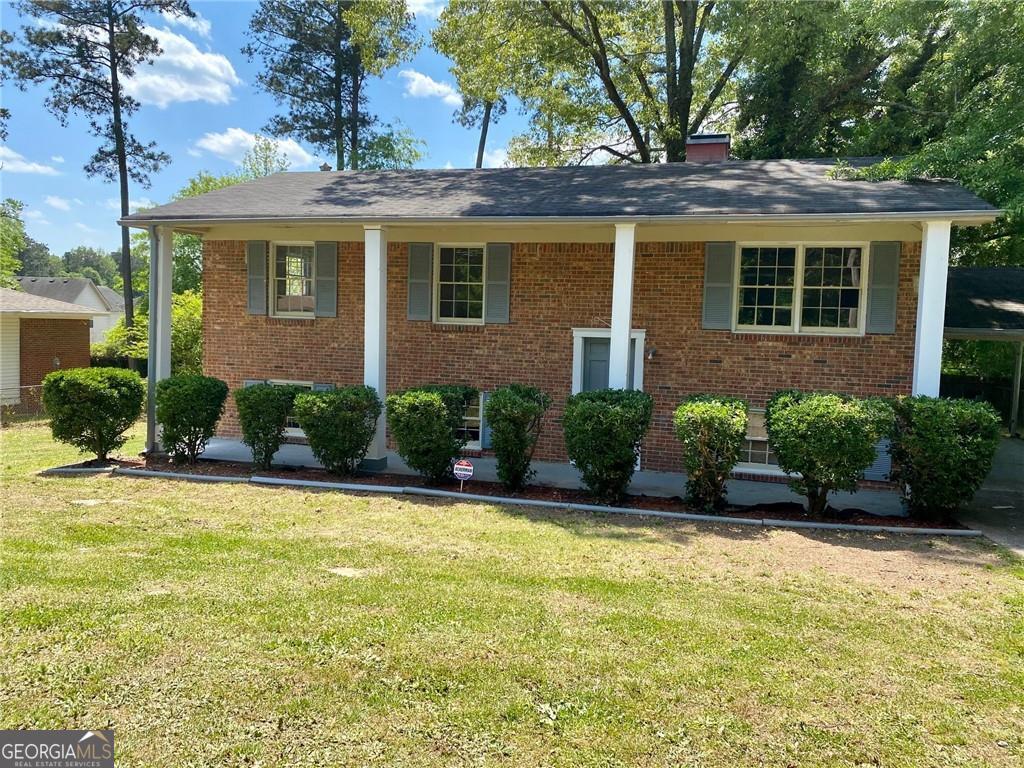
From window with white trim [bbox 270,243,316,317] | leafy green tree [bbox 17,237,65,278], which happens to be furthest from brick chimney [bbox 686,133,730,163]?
leafy green tree [bbox 17,237,65,278]

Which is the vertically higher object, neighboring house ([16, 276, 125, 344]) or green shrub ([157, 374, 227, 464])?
neighboring house ([16, 276, 125, 344])

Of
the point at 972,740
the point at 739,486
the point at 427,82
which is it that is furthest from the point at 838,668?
the point at 427,82

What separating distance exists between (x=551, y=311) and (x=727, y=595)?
6.25 m

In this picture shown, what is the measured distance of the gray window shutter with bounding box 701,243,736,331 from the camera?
372 inches

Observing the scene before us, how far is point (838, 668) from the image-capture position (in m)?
3.62

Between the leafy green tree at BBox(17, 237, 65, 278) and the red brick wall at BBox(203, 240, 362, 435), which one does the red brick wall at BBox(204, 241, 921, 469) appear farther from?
the leafy green tree at BBox(17, 237, 65, 278)

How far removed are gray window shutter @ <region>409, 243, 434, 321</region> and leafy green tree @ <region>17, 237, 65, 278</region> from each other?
81.5 meters

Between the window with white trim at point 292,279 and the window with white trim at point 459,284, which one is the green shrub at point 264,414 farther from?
the window with white trim at point 459,284

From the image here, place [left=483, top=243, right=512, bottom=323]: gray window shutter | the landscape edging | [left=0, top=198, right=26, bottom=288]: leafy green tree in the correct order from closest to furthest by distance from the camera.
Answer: the landscape edging < [left=483, top=243, right=512, bottom=323]: gray window shutter < [left=0, top=198, right=26, bottom=288]: leafy green tree

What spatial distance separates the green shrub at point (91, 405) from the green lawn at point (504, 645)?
107 inches

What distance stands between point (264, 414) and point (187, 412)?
123 cm

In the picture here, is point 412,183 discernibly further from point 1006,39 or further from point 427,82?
point 427,82

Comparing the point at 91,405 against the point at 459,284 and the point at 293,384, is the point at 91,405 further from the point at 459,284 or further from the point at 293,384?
the point at 459,284

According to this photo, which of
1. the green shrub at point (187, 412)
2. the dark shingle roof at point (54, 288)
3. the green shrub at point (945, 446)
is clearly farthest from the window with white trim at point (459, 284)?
the dark shingle roof at point (54, 288)
